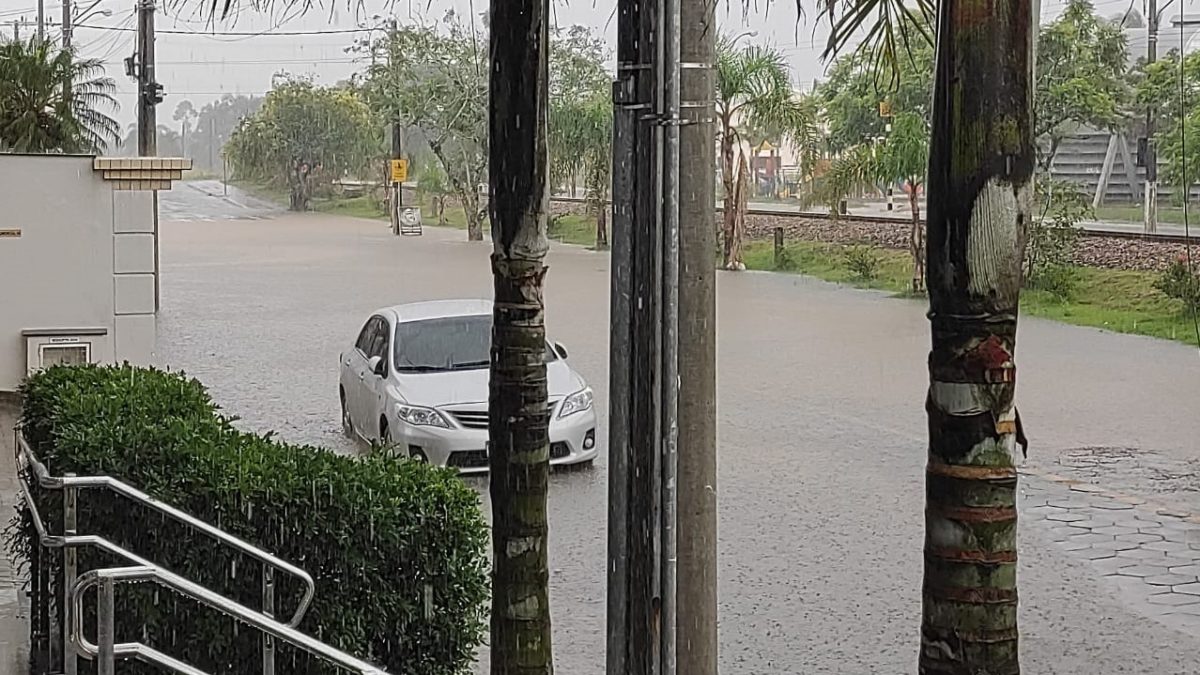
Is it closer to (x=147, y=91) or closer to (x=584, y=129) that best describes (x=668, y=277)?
(x=584, y=129)

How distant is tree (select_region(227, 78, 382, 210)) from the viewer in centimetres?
1703

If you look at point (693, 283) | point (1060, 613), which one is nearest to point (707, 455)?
point (693, 283)

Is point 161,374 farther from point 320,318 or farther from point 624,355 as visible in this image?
point 320,318

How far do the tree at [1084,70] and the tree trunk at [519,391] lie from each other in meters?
3.85

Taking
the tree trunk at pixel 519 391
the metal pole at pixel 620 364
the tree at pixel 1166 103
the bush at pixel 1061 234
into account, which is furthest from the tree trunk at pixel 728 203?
the metal pole at pixel 620 364

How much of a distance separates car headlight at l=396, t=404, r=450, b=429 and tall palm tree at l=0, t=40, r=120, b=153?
5300mm

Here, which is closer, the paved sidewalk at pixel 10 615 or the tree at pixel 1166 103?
the paved sidewalk at pixel 10 615

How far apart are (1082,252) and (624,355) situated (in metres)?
8.43

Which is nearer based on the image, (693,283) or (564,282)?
(693,283)

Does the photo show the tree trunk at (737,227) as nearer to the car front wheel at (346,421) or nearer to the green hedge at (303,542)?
the car front wheel at (346,421)

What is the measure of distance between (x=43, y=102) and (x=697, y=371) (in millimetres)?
11723

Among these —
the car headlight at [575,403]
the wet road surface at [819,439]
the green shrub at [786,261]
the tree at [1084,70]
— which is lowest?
the wet road surface at [819,439]

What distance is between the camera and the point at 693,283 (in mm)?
3326

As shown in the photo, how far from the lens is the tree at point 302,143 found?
55.9 ft
